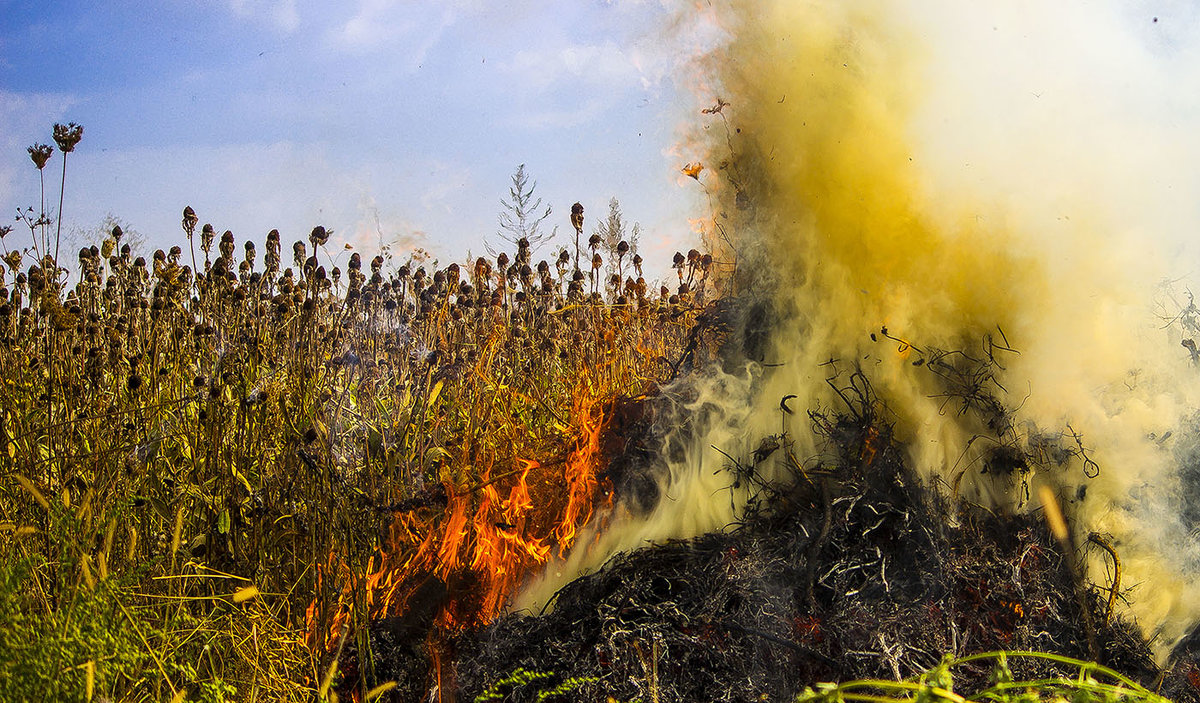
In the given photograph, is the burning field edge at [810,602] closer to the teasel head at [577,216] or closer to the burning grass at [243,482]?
the burning grass at [243,482]

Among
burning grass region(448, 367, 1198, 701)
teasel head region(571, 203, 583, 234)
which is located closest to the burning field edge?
burning grass region(448, 367, 1198, 701)

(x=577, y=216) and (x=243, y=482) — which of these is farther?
(x=577, y=216)

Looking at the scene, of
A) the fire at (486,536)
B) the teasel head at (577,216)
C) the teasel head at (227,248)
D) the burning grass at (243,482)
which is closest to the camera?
the burning grass at (243,482)

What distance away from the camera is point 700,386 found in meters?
4.14

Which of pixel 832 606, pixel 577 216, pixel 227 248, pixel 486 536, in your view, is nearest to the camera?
pixel 832 606

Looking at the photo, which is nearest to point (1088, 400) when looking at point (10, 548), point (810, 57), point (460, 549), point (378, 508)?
point (810, 57)

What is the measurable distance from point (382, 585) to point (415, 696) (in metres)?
0.45

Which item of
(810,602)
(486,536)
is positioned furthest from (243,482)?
(810,602)

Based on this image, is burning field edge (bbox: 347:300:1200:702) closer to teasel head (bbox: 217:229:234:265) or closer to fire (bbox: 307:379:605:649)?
fire (bbox: 307:379:605:649)

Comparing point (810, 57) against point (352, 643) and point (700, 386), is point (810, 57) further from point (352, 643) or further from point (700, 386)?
point (352, 643)

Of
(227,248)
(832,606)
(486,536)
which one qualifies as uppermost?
(227,248)

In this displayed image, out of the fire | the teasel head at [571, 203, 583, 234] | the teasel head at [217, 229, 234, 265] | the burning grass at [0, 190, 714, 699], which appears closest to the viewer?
the burning grass at [0, 190, 714, 699]

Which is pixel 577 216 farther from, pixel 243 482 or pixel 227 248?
pixel 243 482

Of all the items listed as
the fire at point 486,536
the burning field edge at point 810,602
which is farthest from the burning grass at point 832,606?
the fire at point 486,536
